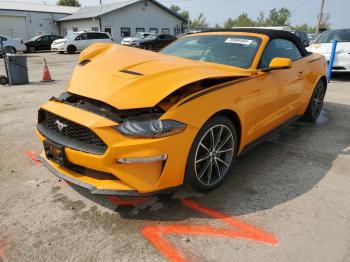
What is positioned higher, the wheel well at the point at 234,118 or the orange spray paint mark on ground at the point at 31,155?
the wheel well at the point at 234,118

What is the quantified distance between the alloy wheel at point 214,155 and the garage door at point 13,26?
1404 inches

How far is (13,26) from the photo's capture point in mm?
33438

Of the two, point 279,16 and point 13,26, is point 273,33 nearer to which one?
point 13,26

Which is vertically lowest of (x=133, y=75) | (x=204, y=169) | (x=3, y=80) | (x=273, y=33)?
(x=3, y=80)

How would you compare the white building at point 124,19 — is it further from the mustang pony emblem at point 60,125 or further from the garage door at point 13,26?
the mustang pony emblem at point 60,125

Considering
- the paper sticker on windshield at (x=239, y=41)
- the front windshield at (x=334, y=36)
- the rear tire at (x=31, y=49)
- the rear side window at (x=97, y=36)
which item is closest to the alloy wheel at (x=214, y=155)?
the paper sticker on windshield at (x=239, y=41)

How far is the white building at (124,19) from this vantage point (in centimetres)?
3338

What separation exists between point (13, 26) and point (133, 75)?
35.9 m

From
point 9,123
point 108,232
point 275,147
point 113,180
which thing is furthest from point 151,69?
point 9,123

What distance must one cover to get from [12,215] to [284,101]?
3.26 metres

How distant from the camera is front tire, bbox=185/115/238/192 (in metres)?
2.85

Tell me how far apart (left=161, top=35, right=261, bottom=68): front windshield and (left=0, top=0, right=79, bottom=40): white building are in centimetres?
3426

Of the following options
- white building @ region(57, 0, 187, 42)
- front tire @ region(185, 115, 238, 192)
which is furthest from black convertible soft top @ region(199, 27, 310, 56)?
white building @ region(57, 0, 187, 42)

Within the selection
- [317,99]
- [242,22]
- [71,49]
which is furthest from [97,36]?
[242,22]
